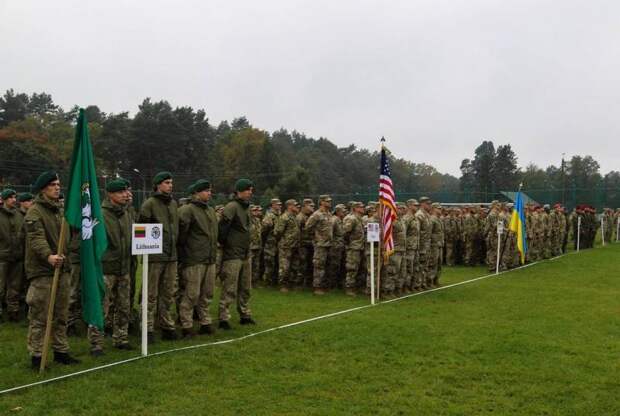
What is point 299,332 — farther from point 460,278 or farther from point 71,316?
point 460,278

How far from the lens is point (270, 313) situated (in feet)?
34.7

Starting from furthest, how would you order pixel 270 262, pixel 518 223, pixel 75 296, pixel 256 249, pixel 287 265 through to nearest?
pixel 518 223, pixel 256 249, pixel 270 262, pixel 287 265, pixel 75 296

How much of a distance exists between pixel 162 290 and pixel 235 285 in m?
1.26

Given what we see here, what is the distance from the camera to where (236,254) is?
29.8ft

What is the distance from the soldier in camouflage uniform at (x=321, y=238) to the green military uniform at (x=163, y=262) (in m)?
5.53

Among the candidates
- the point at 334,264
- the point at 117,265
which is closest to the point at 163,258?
the point at 117,265

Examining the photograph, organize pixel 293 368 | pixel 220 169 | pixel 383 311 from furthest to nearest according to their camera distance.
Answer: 1. pixel 220 169
2. pixel 383 311
3. pixel 293 368

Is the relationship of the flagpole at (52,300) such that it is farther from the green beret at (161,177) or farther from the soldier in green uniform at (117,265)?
the green beret at (161,177)

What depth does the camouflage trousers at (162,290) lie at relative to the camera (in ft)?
26.5

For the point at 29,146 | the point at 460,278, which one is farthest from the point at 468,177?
the point at 460,278

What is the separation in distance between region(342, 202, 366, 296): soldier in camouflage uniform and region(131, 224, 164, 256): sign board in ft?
21.1

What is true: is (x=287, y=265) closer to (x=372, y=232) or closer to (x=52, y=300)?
(x=372, y=232)

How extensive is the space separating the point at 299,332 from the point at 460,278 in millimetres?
9112

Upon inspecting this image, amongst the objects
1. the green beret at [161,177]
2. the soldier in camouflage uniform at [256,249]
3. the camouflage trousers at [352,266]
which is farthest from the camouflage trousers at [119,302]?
the soldier in camouflage uniform at [256,249]
